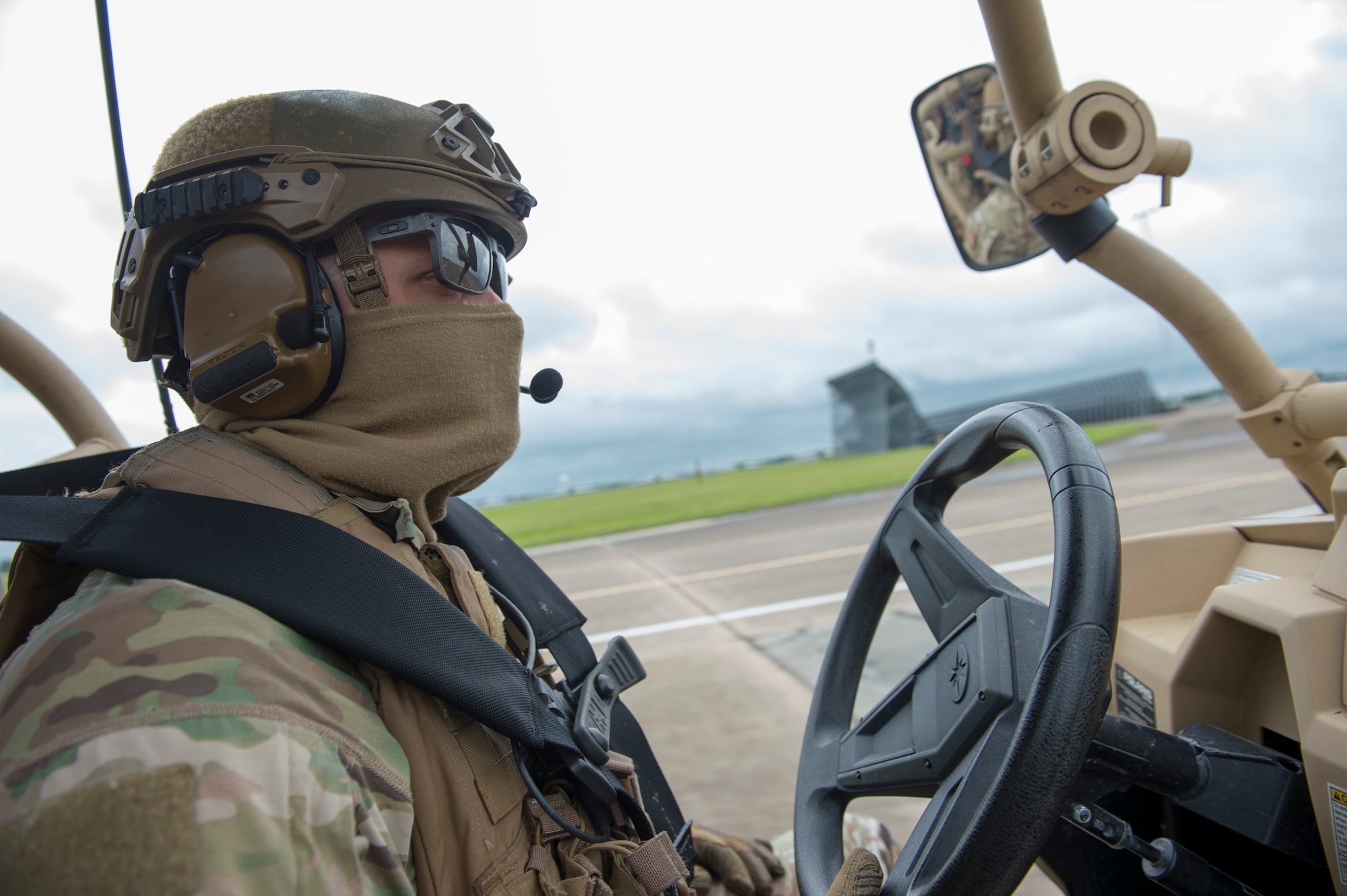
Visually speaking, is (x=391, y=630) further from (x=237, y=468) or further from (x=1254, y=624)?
(x=1254, y=624)

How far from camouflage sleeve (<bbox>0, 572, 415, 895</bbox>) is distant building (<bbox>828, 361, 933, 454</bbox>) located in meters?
32.0

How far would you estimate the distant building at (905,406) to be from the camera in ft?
111

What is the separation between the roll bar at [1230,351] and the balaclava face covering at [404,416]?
123cm

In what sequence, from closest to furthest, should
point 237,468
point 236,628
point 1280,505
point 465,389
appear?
point 236,628
point 237,468
point 465,389
point 1280,505

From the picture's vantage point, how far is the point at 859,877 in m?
1.03

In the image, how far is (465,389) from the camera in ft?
4.12

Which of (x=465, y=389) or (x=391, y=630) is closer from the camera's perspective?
(x=391, y=630)

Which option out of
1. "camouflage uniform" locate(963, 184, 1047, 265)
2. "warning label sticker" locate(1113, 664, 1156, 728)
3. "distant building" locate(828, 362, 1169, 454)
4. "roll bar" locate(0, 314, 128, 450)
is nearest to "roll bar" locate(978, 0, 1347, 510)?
"camouflage uniform" locate(963, 184, 1047, 265)

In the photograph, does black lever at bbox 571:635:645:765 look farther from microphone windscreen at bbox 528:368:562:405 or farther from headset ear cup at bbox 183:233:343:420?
headset ear cup at bbox 183:233:343:420

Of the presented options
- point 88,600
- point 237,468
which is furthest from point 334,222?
point 88,600

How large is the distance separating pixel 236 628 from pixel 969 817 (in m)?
0.85

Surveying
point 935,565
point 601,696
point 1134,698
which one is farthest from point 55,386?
point 1134,698

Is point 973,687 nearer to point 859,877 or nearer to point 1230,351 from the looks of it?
point 859,877

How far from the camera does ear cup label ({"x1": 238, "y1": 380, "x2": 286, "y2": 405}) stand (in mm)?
1178
